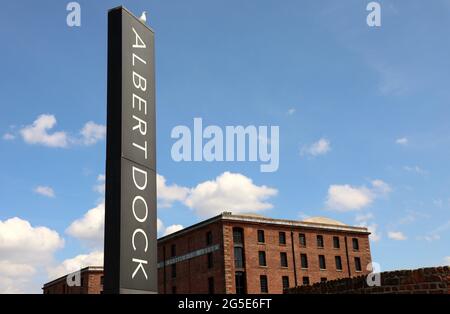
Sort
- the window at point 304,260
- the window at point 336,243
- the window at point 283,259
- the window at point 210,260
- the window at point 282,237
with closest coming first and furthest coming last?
the window at point 210,260, the window at point 283,259, the window at point 282,237, the window at point 304,260, the window at point 336,243

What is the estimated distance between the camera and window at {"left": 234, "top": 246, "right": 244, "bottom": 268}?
6000 cm

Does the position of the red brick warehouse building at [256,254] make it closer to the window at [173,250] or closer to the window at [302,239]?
the window at [173,250]

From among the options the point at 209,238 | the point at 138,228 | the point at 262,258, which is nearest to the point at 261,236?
the point at 262,258

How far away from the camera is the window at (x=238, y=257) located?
60000mm

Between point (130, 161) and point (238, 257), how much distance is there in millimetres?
51328

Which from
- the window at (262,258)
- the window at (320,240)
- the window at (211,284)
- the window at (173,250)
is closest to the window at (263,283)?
the window at (262,258)

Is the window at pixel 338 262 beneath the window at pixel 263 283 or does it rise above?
above

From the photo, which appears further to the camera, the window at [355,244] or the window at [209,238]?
the window at [355,244]

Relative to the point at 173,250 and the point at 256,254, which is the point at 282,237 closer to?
the point at 256,254

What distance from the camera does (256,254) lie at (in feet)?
202

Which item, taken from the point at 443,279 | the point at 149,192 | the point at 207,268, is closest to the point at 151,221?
the point at 149,192
